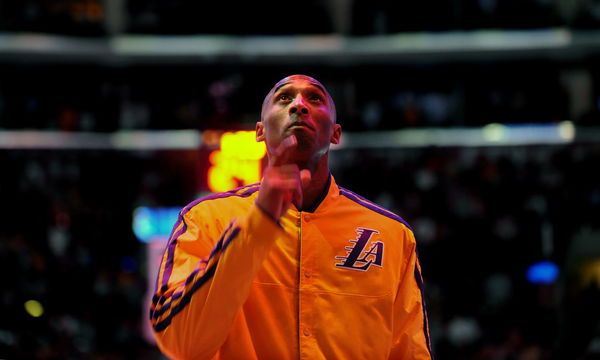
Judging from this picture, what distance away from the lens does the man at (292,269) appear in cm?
205

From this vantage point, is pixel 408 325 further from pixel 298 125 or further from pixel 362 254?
pixel 298 125

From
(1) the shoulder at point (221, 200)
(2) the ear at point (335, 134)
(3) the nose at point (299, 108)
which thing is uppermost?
(3) the nose at point (299, 108)

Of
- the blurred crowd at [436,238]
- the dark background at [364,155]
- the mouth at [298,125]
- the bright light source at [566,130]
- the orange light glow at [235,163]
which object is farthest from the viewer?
the bright light source at [566,130]

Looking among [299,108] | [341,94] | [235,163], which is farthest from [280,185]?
[341,94]

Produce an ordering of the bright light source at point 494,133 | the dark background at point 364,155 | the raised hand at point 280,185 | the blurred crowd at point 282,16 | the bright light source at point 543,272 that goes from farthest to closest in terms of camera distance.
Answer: the blurred crowd at point 282,16
the bright light source at point 494,133
the bright light source at point 543,272
the dark background at point 364,155
the raised hand at point 280,185

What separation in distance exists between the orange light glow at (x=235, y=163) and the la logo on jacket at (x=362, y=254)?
20.1 feet

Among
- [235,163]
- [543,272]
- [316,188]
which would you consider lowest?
[543,272]

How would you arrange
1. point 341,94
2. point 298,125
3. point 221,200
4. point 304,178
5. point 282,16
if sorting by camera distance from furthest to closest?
point 341,94 → point 282,16 → point 221,200 → point 298,125 → point 304,178

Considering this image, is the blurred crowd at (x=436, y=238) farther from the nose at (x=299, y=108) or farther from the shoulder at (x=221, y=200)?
the nose at (x=299, y=108)

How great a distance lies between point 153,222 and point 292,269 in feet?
38.0

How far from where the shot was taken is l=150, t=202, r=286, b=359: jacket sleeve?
202 centimetres

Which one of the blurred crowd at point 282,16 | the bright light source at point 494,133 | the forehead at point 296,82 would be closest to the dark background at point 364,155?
the blurred crowd at point 282,16

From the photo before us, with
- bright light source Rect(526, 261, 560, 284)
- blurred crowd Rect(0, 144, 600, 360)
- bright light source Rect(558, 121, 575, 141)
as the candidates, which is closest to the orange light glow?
blurred crowd Rect(0, 144, 600, 360)

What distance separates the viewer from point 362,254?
2.44m
